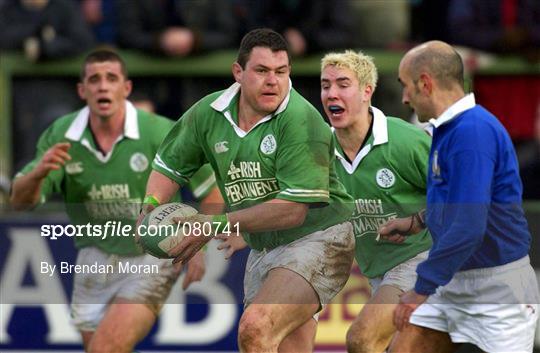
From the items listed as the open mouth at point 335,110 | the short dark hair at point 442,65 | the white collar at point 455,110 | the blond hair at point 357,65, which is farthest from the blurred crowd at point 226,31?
the white collar at point 455,110

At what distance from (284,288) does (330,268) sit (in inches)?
13.8

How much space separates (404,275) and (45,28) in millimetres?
4087

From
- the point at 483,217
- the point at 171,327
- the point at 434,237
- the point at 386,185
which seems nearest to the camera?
the point at 483,217

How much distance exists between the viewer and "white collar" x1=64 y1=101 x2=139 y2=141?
899 centimetres

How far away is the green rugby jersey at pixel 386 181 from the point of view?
7.93m

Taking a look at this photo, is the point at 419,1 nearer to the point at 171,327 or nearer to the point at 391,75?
the point at 391,75

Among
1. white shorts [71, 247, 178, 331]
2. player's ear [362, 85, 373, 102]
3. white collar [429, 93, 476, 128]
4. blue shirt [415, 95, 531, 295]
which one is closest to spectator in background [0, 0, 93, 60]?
white shorts [71, 247, 178, 331]

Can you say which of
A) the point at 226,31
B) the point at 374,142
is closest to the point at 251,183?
the point at 374,142

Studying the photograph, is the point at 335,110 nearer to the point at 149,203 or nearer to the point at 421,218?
the point at 421,218

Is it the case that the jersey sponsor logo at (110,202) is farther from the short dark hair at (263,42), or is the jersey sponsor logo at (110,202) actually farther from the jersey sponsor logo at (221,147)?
the short dark hair at (263,42)

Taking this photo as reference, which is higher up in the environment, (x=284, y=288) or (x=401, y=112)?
(x=401, y=112)

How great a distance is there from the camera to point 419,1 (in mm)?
11945

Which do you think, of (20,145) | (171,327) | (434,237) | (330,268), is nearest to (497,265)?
(434,237)

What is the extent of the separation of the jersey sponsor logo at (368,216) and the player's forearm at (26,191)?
1.92 m
